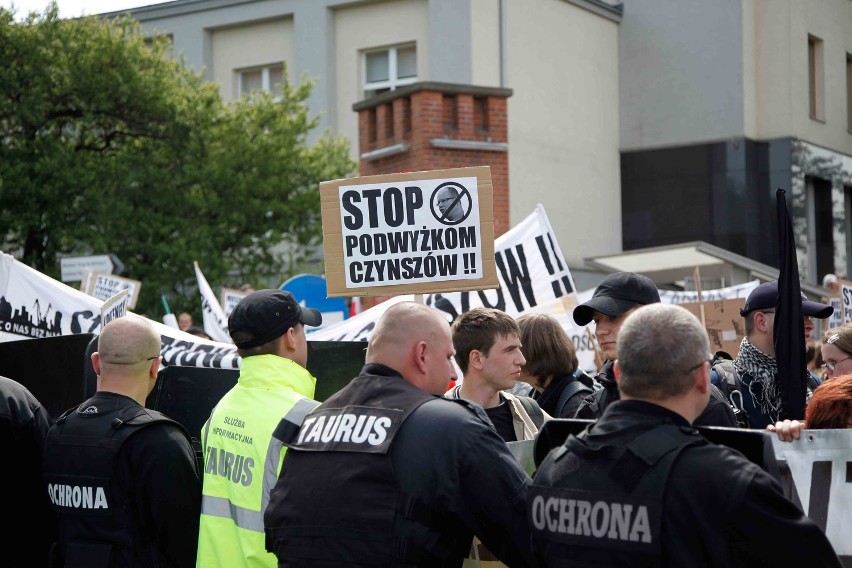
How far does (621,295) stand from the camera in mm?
5148

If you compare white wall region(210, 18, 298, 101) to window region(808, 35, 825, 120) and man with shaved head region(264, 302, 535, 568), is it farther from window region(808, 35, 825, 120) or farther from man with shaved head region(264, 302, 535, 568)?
man with shaved head region(264, 302, 535, 568)

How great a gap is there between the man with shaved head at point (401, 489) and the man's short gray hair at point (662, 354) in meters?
0.61

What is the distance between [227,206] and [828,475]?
2094 centimetres

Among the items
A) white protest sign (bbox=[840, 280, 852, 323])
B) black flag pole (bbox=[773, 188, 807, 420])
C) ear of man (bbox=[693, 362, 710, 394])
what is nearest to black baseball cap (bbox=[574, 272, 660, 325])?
black flag pole (bbox=[773, 188, 807, 420])

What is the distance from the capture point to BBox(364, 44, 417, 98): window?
88.2 feet

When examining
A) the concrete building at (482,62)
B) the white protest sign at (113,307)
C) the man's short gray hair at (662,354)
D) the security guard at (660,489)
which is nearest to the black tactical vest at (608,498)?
the security guard at (660,489)

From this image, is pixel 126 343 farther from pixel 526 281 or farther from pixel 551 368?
pixel 526 281

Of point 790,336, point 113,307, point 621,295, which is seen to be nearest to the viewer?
point 790,336

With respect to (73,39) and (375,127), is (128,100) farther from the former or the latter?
(375,127)

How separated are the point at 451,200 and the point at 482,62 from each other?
694 inches

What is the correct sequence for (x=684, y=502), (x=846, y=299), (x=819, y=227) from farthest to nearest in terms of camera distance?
1. (x=819, y=227)
2. (x=846, y=299)
3. (x=684, y=502)

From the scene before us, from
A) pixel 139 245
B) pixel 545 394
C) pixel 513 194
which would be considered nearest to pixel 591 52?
pixel 513 194

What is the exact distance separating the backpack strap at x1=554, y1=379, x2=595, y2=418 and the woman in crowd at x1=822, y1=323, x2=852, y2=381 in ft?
3.82

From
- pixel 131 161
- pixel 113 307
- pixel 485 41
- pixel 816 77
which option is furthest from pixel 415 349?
pixel 816 77
